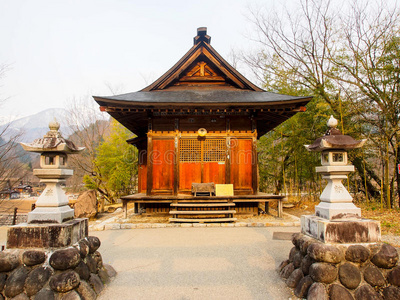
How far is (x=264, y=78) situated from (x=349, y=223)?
1274cm

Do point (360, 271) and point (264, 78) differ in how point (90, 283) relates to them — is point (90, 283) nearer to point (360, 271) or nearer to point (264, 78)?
point (360, 271)

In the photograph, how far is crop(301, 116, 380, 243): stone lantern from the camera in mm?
2758

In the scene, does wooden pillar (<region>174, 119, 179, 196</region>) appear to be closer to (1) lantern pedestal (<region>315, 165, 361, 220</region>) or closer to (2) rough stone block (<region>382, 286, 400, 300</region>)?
(1) lantern pedestal (<region>315, 165, 361, 220</region>)

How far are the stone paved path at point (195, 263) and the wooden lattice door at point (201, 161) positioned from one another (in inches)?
80.0

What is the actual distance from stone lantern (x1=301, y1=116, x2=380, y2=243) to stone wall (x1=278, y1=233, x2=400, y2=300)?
0.12 meters

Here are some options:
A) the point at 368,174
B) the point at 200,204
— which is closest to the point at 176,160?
the point at 200,204

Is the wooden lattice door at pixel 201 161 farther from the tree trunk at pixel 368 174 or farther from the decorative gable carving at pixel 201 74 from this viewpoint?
the tree trunk at pixel 368 174

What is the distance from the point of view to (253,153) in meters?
7.98

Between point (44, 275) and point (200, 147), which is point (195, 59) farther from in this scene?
point (44, 275)

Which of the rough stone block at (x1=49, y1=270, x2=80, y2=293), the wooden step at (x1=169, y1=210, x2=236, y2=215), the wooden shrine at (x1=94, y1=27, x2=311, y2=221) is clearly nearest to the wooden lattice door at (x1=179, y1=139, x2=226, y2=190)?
the wooden shrine at (x1=94, y1=27, x2=311, y2=221)

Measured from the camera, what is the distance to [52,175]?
10.0ft

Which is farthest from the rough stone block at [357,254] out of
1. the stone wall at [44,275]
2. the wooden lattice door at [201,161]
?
the wooden lattice door at [201,161]

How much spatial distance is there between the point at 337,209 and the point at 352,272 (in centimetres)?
70

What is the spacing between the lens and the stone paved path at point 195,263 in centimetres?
298
